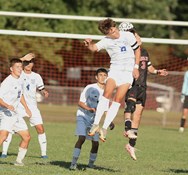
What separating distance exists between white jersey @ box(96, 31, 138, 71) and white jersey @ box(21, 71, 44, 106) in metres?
3.01

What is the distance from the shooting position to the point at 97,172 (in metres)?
12.6

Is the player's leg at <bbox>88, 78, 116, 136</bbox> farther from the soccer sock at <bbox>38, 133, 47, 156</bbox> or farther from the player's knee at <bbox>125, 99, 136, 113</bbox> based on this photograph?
the soccer sock at <bbox>38, 133, 47, 156</bbox>

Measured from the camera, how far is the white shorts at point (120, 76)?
495 inches

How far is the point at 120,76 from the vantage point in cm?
1259

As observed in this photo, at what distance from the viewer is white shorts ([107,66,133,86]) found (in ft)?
41.3

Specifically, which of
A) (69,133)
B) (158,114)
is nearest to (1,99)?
(69,133)

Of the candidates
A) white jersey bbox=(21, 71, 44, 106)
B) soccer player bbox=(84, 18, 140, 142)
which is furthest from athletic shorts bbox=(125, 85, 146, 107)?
white jersey bbox=(21, 71, 44, 106)

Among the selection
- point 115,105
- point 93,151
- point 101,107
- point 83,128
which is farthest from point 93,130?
point 93,151

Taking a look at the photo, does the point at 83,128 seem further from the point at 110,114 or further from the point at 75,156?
the point at 110,114

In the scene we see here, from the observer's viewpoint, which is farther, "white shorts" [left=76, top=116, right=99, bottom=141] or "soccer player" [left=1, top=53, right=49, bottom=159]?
"soccer player" [left=1, top=53, right=49, bottom=159]

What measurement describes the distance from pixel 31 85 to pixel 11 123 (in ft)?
7.81

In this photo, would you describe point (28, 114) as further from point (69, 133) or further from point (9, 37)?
point (9, 37)

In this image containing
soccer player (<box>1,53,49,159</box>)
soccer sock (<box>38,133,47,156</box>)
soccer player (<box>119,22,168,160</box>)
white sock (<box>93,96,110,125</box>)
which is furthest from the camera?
soccer sock (<box>38,133,47,156</box>)

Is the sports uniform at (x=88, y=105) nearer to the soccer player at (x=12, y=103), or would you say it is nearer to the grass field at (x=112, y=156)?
the grass field at (x=112, y=156)
